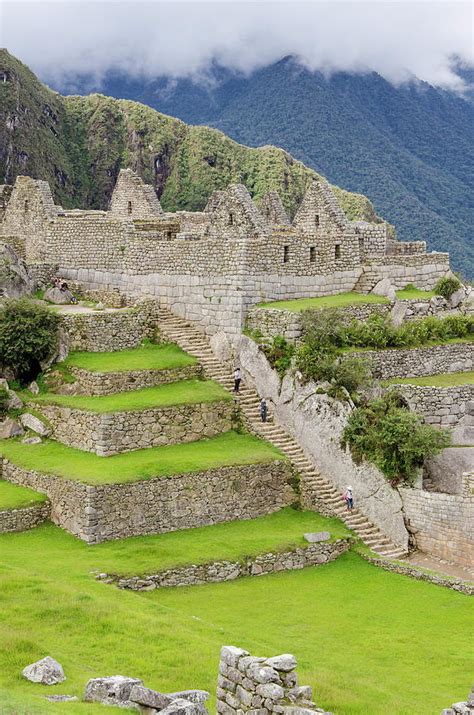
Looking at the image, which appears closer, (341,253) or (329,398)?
(329,398)

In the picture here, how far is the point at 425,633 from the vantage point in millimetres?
20438

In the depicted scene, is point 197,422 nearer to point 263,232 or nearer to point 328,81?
point 263,232

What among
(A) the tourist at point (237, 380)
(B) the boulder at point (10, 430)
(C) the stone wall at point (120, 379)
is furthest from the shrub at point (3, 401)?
(A) the tourist at point (237, 380)

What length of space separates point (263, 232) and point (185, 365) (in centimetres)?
419

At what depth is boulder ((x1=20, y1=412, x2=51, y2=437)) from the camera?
89.8 feet

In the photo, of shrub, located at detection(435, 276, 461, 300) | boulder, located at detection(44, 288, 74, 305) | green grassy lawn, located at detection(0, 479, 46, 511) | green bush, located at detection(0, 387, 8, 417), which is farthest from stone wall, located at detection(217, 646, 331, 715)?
boulder, located at detection(44, 288, 74, 305)

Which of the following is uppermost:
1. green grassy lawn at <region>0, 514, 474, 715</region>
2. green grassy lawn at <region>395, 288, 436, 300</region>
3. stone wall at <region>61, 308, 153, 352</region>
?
green grassy lawn at <region>395, 288, 436, 300</region>

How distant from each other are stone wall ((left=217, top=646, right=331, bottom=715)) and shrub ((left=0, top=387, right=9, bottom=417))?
16.2 meters

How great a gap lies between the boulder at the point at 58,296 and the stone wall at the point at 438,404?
10027 millimetres

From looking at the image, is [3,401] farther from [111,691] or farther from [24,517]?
[111,691]

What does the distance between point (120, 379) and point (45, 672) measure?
46.5 feet

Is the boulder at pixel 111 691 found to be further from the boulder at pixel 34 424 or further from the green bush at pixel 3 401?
the green bush at pixel 3 401

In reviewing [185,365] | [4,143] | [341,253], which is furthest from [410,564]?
[4,143]

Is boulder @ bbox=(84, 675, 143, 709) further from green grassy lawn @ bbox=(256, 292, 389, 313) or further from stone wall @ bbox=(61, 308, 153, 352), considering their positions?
stone wall @ bbox=(61, 308, 153, 352)
